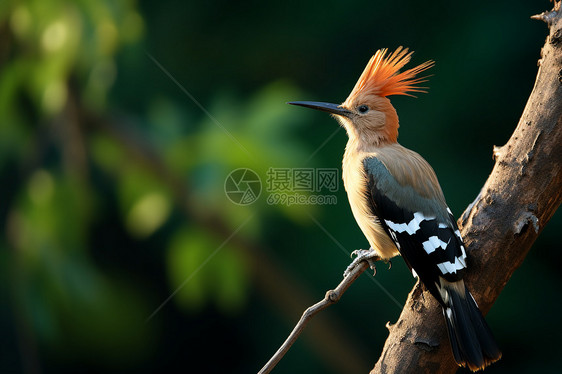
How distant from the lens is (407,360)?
130 cm

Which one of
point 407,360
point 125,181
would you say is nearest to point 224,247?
point 125,181

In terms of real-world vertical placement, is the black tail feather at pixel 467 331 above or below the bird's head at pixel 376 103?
below

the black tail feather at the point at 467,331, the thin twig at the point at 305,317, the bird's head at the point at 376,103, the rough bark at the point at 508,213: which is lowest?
the black tail feather at the point at 467,331

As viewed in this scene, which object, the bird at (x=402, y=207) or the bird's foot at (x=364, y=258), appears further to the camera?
the bird's foot at (x=364, y=258)

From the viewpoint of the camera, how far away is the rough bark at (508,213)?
1236 mm

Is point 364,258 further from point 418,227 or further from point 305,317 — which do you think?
point 305,317

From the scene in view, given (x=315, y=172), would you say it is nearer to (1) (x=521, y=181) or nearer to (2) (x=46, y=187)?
(2) (x=46, y=187)

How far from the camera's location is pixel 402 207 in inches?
61.7

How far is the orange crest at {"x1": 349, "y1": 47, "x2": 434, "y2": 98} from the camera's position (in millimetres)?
1669

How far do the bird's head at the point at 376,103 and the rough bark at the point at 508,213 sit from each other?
46 cm

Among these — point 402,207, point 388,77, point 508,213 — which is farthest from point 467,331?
point 388,77

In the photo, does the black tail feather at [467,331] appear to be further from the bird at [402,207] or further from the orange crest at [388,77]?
the orange crest at [388,77]

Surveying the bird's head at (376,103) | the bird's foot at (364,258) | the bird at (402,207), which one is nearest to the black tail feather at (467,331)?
the bird at (402,207)

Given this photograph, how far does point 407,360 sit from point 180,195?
1.12 metres
